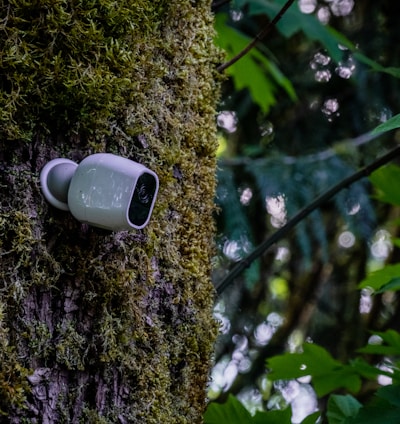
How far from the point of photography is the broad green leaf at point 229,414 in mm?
1163

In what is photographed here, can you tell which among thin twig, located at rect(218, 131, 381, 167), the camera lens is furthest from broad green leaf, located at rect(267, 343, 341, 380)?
thin twig, located at rect(218, 131, 381, 167)

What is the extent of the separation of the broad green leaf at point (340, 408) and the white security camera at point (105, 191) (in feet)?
2.17

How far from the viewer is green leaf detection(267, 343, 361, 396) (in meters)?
1.27

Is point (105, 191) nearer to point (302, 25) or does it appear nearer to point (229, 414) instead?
point (229, 414)

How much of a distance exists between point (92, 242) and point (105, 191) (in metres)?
0.11

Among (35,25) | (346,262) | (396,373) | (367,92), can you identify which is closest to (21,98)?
(35,25)

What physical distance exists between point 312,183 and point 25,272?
193cm

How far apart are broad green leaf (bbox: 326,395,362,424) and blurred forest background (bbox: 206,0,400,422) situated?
1.28m

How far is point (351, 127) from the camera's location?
3.04 metres

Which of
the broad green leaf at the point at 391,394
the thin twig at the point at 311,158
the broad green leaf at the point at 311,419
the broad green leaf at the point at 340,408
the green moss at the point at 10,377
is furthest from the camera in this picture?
the thin twig at the point at 311,158

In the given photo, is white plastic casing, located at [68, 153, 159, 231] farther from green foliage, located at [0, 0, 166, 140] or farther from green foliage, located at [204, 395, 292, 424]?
green foliage, located at [204, 395, 292, 424]

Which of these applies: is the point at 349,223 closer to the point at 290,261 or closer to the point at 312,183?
the point at 312,183

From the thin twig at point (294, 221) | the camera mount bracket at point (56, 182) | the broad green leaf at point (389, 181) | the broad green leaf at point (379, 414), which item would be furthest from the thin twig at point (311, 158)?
the camera mount bracket at point (56, 182)

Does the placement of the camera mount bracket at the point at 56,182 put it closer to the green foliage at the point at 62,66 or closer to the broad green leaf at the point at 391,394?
the green foliage at the point at 62,66
